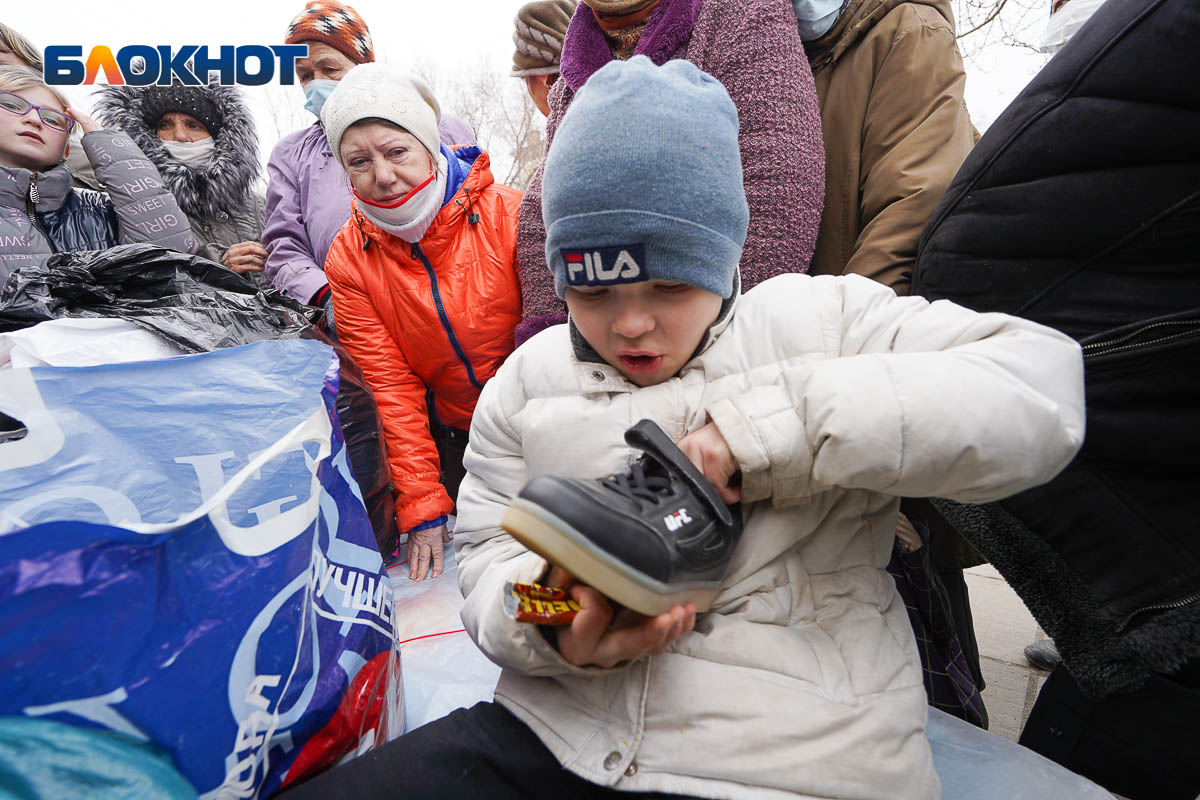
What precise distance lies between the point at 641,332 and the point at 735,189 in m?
0.26

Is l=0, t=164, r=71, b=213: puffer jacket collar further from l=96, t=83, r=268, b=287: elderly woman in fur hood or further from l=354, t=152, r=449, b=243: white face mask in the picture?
l=354, t=152, r=449, b=243: white face mask

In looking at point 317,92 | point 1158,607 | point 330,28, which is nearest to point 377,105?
point 317,92

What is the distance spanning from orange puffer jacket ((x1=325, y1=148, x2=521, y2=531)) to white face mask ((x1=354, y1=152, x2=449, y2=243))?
0.04 m

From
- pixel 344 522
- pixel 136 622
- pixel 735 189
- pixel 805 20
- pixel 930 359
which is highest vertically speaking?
pixel 805 20

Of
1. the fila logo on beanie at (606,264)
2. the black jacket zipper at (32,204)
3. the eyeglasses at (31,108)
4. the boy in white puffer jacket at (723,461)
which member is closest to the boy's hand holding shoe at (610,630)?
the boy in white puffer jacket at (723,461)

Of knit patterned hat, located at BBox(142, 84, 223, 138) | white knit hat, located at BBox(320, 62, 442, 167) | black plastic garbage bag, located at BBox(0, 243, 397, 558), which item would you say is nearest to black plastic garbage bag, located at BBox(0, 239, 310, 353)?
black plastic garbage bag, located at BBox(0, 243, 397, 558)

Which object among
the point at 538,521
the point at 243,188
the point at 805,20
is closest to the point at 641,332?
the point at 538,521

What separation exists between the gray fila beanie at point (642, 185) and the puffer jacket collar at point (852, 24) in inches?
24.3

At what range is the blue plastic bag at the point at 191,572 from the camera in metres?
0.70

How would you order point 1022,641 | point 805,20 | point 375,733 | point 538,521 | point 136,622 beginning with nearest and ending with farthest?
point 538,521
point 136,622
point 375,733
point 805,20
point 1022,641

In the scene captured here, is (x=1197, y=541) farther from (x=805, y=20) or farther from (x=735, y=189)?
(x=805, y=20)

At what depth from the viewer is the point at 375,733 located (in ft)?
3.43

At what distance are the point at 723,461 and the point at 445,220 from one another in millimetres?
1340

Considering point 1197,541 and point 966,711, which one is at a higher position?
point 1197,541
